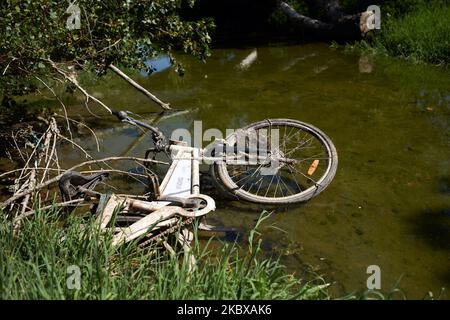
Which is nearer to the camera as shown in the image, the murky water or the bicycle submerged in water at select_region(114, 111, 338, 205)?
the murky water

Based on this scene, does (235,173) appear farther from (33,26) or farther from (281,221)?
(33,26)

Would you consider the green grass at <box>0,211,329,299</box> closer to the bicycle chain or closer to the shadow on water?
the bicycle chain

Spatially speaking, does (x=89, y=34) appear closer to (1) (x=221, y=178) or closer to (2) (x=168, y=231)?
(1) (x=221, y=178)

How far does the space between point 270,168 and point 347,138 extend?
1.67m

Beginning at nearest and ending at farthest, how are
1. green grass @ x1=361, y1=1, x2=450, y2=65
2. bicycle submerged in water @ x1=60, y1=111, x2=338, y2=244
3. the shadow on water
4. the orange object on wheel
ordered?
bicycle submerged in water @ x1=60, y1=111, x2=338, y2=244
the shadow on water
the orange object on wheel
green grass @ x1=361, y1=1, x2=450, y2=65

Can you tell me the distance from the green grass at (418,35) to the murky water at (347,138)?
48 centimetres

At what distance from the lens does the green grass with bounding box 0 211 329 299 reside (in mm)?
2713

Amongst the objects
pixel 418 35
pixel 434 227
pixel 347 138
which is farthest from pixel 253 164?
pixel 418 35

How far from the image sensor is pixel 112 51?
5824 millimetres

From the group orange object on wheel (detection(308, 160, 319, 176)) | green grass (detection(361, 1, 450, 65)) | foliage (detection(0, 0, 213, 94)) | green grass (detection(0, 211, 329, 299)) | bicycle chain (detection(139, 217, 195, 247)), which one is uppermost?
foliage (detection(0, 0, 213, 94))

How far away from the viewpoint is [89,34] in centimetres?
562

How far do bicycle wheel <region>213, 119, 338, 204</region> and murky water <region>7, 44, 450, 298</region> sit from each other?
0.57 feet

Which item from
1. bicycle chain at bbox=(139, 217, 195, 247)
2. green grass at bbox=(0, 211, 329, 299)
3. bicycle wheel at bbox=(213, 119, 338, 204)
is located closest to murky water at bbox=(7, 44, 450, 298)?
bicycle wheel at bbox=(213, 119, 338, 204)
